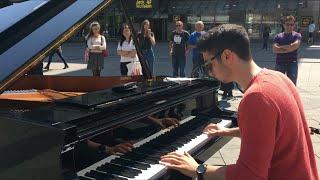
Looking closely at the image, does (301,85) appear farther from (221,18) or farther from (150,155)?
(221,18)

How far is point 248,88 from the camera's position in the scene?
6.81 feet

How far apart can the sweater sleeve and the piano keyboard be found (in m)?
0.80

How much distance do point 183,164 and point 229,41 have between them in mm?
745

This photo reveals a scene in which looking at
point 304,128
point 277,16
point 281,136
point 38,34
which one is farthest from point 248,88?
point 277,16

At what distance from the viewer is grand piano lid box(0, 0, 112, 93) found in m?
2.90

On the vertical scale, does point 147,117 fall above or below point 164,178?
above

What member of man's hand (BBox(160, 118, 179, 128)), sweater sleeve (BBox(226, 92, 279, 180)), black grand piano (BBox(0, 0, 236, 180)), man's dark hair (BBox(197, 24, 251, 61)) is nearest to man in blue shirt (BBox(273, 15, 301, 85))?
black grand piano (BBox(0, 0, 236, 180))

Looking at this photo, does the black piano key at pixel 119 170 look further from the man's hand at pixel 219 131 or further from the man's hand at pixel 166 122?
the man's hand at pixel 219 131

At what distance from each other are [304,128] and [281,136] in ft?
0.85

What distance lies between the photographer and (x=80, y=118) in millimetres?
2674

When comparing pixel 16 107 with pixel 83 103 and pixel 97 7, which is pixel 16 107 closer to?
pixel 83 103

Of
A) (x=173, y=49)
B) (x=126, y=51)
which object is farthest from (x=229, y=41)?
(x=173, y=49)

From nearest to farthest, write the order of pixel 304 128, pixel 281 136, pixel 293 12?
pixel 281 136
pixel 304 128
pixel 293 12

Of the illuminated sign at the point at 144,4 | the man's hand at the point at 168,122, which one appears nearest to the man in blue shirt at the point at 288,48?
the man's hand at the point at 168,122
